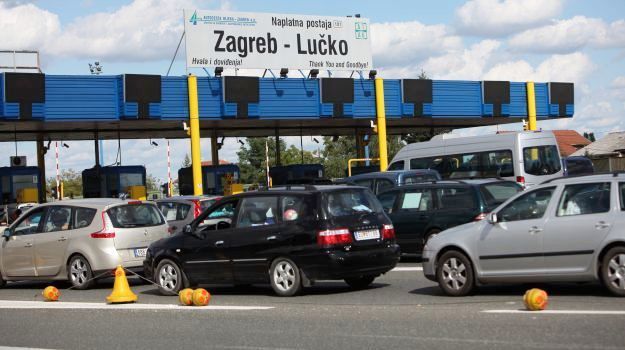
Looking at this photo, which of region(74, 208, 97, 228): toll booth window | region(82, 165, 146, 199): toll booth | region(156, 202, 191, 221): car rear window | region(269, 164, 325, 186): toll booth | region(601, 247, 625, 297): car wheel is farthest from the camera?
region(269, 164, 325, 186): toll booth

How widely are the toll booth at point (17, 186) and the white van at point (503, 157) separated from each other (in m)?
16.2

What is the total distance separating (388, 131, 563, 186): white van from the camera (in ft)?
85.0

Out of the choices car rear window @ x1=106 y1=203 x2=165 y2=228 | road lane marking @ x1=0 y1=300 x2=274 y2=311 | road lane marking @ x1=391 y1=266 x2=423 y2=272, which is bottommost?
road lane marking @ x1=0 y1=300 x2=274 y2=311

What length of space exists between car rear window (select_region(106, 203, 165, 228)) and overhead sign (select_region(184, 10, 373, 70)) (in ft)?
60.6

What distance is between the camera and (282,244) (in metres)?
12.7

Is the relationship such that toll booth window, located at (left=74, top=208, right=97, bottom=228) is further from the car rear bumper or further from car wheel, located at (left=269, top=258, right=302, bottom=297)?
the car rear bumper

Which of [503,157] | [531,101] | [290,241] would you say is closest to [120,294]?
[290,241]

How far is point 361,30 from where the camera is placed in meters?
37.5

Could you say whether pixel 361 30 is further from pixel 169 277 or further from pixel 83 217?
pixel 169 277

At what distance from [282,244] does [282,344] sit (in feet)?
13.0

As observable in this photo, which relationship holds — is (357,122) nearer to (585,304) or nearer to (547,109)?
(547,109)

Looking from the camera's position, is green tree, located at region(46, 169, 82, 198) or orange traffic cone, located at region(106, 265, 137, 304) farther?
green tree, located at region(46, 169, 82, 198)

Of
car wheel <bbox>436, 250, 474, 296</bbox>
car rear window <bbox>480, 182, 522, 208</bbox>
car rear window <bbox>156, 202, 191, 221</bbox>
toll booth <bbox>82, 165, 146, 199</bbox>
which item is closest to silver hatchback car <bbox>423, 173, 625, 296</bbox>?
car wheel <bbox>436, 250, 474, 296</bbox>

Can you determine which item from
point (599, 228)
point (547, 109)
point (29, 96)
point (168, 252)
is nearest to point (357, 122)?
point (547, 109)
